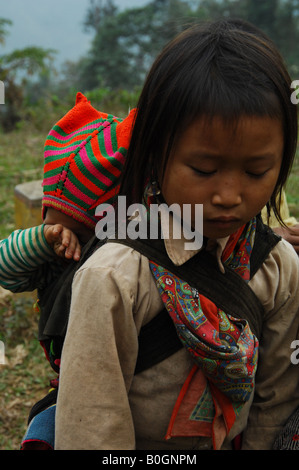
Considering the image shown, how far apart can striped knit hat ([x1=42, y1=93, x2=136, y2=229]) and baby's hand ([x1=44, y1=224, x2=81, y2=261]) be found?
0.17ft

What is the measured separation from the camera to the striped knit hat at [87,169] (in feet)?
4.83

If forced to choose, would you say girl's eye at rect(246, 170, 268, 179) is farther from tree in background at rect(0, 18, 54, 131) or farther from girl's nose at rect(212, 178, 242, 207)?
tree in background at rect(0, 18, 54, 131)

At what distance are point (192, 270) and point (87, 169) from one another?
0.42 meters

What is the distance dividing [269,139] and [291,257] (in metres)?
0.50

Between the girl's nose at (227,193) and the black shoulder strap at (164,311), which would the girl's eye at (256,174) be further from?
the black shoulder strap at (164,311)

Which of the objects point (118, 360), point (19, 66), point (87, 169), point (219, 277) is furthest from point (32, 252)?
point (19, 66)

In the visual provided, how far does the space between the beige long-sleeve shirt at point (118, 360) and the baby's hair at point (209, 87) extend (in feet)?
0.98

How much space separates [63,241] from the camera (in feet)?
4.86

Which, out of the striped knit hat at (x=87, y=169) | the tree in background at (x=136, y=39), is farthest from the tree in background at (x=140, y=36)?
the striped knit hat at (x=87, y=169)

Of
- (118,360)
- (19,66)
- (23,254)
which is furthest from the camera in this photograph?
(19,66)

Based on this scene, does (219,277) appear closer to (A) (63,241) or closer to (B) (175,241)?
(B) (175,241)

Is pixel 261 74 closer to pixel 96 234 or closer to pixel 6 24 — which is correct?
pixel 96 234

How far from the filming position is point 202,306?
1377 mm
